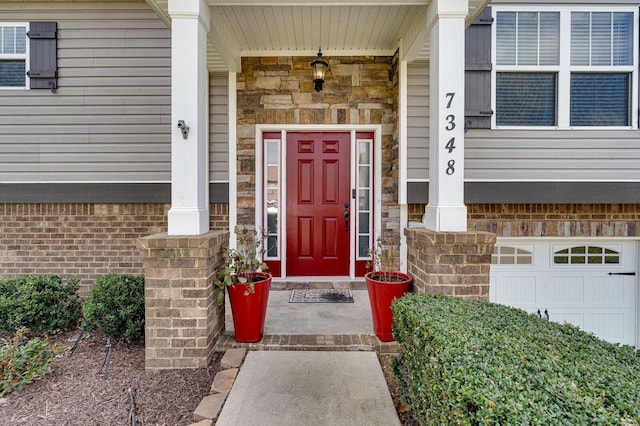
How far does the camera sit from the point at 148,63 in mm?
4105

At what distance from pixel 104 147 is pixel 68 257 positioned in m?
1.38

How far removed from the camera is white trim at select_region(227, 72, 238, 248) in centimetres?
408

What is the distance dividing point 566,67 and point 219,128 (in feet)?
13.2

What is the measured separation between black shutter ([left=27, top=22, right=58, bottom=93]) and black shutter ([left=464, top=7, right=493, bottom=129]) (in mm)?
4704

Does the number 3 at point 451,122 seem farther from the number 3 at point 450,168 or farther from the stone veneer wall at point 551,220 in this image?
the stone veneer wall at point 551,220

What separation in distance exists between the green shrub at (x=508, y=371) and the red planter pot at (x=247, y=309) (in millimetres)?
1120

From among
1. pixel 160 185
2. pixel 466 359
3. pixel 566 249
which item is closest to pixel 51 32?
pixel 160 185

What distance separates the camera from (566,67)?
397 centimetres

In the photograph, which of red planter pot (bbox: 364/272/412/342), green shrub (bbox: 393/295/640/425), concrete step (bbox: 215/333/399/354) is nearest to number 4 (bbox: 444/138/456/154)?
red planter pot (bbox: 364/272/412/342)

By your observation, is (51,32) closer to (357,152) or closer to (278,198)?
(278,198)

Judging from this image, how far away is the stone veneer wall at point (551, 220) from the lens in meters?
4.06

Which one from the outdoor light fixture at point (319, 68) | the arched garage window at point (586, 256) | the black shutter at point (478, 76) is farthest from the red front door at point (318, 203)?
the arched garage window at point (586, 256)

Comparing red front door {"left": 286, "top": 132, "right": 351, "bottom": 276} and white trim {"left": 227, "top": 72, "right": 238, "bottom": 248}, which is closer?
white trim {"left": 227, "top": 72, "right": 238, "bottom": 248}

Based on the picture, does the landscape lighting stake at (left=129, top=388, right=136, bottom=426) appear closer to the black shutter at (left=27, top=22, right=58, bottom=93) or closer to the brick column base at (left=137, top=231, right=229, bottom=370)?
the brick column base at (left=137, top=231, right=229, bottom=370)
